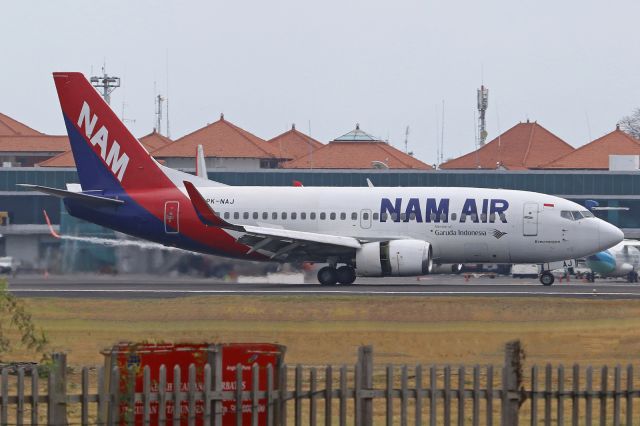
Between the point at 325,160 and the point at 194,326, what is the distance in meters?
88.8

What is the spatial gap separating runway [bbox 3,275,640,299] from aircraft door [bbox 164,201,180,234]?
1.94 meters

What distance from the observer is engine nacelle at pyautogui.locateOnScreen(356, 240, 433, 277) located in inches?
1843

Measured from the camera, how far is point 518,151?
129500mm

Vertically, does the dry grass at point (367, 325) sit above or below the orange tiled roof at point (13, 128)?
below

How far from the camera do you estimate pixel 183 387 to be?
539 inches

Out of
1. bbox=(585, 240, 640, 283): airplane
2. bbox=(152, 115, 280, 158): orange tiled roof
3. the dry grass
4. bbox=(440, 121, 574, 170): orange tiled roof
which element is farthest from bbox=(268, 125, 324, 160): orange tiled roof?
the dry grass

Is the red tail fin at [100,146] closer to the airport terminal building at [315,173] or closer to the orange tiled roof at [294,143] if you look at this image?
the airport terminal building at [315,173]

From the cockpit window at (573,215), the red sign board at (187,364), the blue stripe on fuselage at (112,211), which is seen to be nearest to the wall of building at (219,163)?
the blue stripe on fuselage at (112,211)

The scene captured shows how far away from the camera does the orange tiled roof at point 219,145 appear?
11694cm

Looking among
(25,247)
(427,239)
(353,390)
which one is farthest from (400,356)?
(25,247)

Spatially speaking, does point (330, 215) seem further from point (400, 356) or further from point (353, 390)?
point (353, 390)

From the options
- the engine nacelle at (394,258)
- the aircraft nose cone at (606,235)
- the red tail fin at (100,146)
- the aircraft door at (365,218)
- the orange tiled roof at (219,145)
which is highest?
the orange tiled roof at (219,145)

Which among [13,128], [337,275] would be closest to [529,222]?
[337,275]

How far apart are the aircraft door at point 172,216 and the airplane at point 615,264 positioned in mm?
25286
